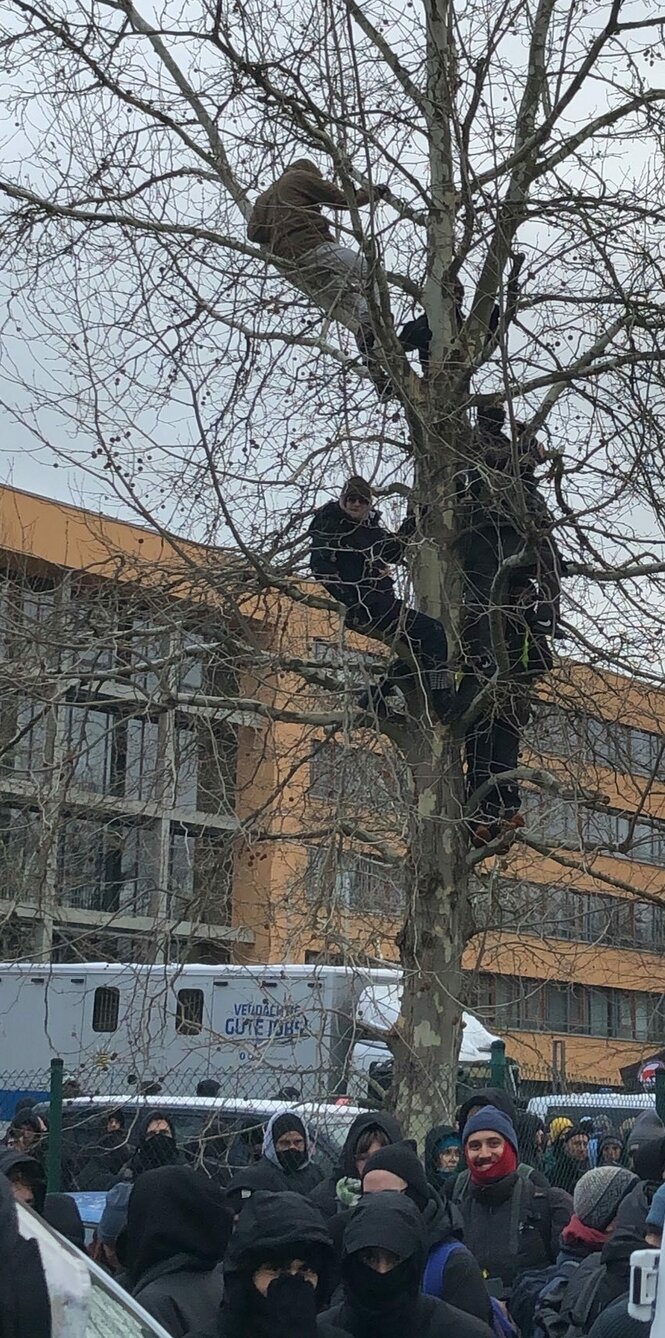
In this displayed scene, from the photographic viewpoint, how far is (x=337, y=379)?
7.72 meters

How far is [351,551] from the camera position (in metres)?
7.84

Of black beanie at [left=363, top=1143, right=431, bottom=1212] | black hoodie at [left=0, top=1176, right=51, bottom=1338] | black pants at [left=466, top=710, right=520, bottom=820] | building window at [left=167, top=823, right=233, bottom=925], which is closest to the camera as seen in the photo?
black hoodie at [left=0, top=1176, right=51, bottom=1338]

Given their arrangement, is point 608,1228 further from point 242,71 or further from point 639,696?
point 242,71

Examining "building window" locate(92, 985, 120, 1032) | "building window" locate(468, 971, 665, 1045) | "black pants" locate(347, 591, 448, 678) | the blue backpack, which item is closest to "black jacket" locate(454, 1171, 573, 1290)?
the blue backpack

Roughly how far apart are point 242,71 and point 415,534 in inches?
92.5

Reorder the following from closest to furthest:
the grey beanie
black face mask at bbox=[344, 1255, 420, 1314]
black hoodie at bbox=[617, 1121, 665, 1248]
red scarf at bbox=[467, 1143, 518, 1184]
A: black face mask at bbox=[344, 1255, 420, 1314]
black hoodie at bbox=[617, 1121, 665, 1248]
the grey beanie
red scarf at bbox=[467, 1143, 518, 1184]

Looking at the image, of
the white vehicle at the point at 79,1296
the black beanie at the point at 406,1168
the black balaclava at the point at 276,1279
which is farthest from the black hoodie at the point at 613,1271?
the white vehicle at the point at 79,1296

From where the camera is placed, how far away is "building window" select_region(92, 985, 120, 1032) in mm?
15448

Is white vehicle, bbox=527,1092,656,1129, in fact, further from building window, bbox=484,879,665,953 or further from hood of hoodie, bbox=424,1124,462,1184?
hood of hoodie, bbox=424,1124,462,1184

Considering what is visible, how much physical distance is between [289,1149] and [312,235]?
14.2 ft

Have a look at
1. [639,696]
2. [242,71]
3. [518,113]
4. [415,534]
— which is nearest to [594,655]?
[639,696]

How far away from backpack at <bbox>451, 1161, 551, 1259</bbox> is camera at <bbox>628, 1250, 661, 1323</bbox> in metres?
2.62

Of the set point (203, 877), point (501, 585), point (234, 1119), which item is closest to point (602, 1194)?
point (501, 585)

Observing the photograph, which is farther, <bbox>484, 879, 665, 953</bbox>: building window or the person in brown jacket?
<bbox>484, 879, 665, 953</bbox>: building window
